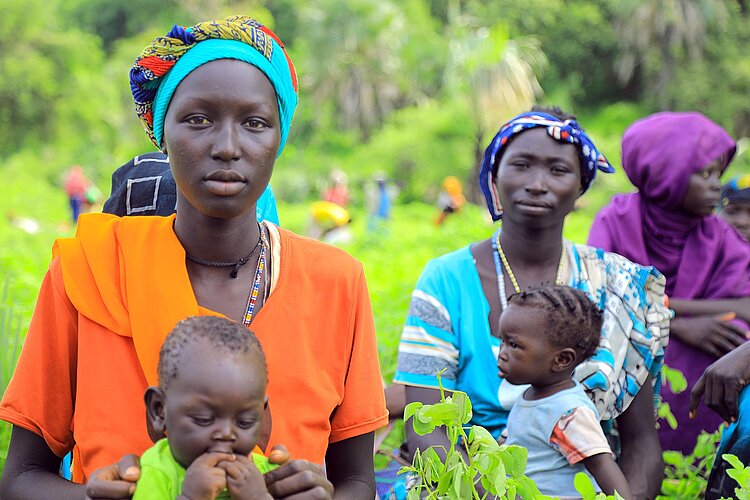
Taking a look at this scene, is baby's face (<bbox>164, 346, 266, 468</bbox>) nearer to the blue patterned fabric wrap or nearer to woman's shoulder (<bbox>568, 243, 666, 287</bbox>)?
the blue patterned fabric wrap

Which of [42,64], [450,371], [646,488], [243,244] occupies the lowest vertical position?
[646,488]

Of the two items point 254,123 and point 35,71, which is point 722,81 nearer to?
point 35,71

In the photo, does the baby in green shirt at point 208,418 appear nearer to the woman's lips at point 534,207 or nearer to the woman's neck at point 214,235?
the woman's neck at point 214,235

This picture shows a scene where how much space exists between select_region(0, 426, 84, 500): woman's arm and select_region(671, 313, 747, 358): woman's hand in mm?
2715

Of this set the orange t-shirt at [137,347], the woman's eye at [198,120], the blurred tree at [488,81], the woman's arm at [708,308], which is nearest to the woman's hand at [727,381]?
the woman's arm at [708,308]

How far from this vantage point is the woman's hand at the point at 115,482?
171cm

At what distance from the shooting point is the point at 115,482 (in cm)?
171

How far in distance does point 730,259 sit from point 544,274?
136cm

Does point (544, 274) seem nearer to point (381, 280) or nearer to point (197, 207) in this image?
point (197, 207)

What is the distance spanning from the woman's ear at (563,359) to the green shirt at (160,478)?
4.01ft

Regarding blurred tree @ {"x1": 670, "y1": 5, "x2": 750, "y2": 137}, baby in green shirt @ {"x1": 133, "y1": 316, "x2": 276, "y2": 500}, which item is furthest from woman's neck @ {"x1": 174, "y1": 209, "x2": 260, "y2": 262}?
blurred tree @ {"x1": 670, "y1": 5, "x2": 750, "y2": 137}

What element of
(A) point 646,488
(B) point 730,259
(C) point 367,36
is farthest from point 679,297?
(C) point 367,36

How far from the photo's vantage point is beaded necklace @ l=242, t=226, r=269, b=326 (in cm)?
210

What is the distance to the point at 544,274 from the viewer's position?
3189 millimetres
